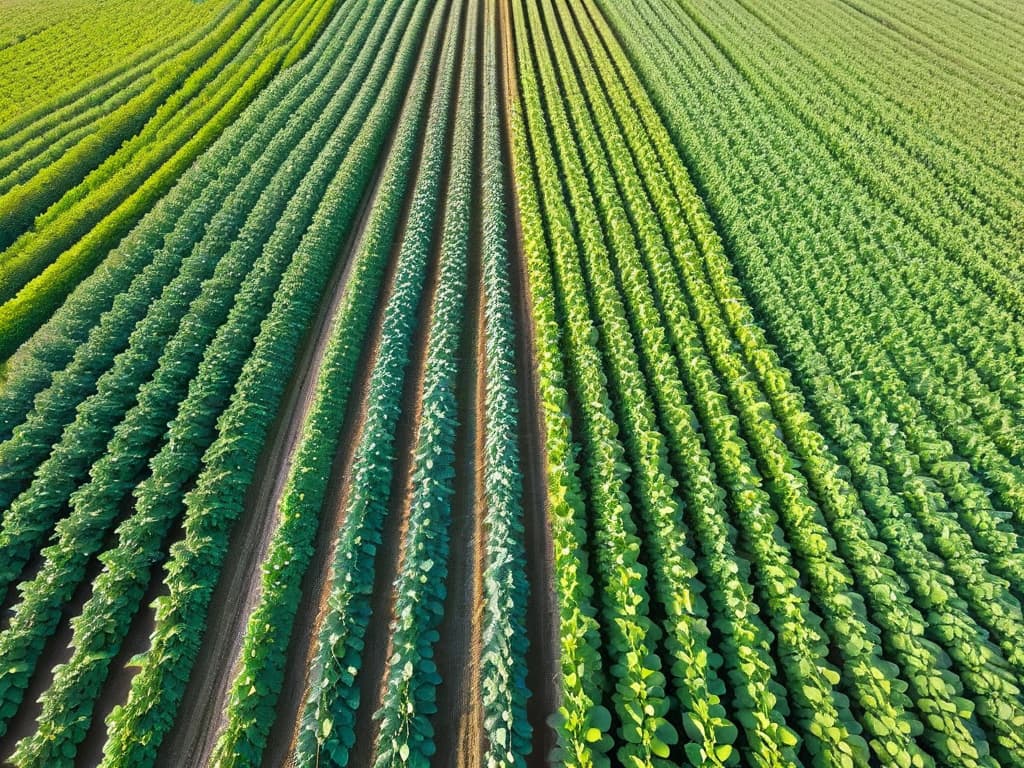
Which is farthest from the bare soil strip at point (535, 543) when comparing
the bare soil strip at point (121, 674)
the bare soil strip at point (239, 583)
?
the bare soil strip at point (121, 674)

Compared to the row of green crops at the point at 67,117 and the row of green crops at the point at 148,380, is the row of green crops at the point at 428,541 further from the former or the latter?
the row of green crops at the point at 67,117

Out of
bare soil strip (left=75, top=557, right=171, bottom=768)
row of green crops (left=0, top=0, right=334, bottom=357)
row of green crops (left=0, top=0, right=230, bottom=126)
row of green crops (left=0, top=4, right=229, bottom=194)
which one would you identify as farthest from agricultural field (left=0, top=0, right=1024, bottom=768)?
row of green crops (left=0, top=0, right=230, bottom=126)

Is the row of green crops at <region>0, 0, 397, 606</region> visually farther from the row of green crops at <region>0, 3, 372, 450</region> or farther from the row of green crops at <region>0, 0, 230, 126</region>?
the row of green crops at <region>0, 0, 230, 126</region>

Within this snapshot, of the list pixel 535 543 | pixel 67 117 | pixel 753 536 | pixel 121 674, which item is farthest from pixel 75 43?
pixel 753 536

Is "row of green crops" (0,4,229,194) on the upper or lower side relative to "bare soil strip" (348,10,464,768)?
upper

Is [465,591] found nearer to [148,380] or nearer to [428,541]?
[428,541]
